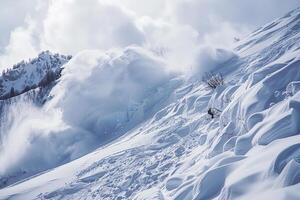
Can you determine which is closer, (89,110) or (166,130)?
(166,130)

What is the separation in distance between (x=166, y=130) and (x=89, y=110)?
9.67 meters

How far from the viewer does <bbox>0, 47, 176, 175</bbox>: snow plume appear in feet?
60.5

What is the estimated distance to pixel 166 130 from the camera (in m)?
12.2

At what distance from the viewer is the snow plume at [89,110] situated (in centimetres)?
1845

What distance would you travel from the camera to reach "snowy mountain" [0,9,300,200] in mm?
5039

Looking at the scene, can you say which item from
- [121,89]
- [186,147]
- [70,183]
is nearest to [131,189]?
[186,147]

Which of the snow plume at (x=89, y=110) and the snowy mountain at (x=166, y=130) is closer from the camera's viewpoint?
the snowy mountain at (x=166, y=130)

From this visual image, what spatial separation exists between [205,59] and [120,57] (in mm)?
7155

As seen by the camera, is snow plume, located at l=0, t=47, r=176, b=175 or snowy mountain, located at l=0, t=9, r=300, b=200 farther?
snow plume, located at l=0, t=47, r=176, b=175

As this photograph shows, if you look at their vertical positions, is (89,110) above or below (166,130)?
above

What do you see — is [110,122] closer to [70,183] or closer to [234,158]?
[70,183]

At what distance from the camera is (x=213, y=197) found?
16.4 feet

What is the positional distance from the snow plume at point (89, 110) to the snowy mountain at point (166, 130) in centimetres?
8

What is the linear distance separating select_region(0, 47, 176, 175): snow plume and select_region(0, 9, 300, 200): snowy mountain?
0.25ft
